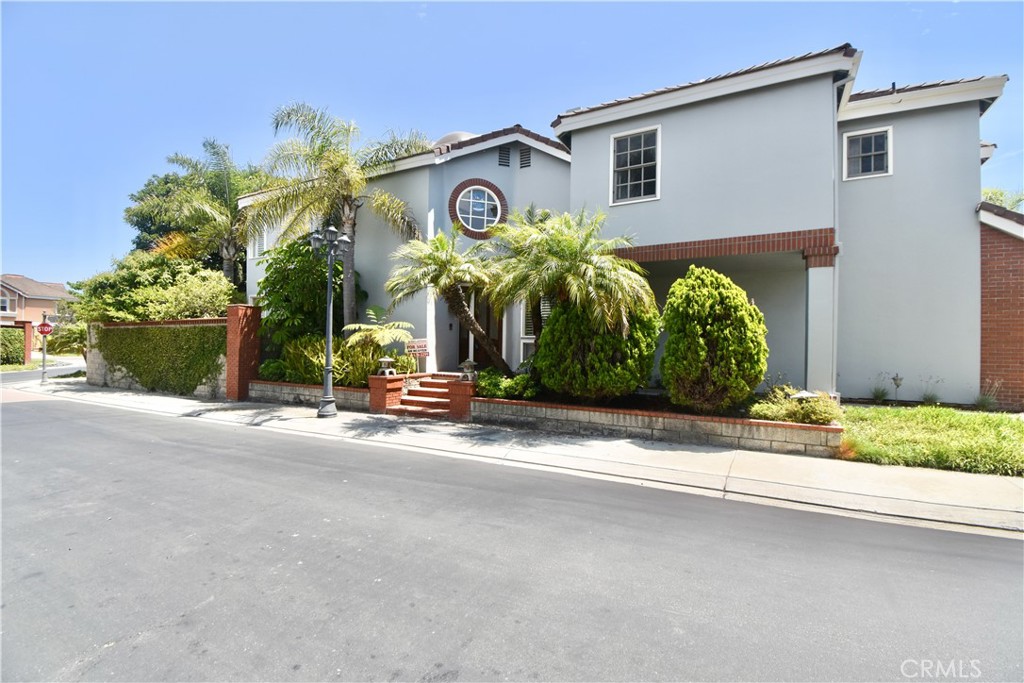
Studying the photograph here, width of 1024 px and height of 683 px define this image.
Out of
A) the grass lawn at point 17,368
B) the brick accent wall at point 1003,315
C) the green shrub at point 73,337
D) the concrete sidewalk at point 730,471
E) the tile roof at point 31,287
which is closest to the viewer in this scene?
the concrete sidewalk at point 730,471

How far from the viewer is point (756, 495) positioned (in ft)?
18.5

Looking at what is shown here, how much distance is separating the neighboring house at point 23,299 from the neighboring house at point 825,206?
53.1 m

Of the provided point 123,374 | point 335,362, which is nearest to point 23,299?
point 123,374

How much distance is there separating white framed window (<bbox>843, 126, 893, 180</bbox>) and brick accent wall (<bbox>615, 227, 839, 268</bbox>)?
12.5ft

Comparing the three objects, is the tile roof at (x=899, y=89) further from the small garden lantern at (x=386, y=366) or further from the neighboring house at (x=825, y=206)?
the small garden lantern at (x=386, y=366)

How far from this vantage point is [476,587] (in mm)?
3391

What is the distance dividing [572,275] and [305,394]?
8.19 m

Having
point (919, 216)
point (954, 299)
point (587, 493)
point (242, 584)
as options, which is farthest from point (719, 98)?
point (242, 584)

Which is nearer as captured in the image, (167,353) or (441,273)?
(441,273)

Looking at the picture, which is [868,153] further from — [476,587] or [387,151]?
[476,587]

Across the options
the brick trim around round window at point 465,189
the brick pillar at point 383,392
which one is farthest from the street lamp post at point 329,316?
the brick trim around round window at point 465,189

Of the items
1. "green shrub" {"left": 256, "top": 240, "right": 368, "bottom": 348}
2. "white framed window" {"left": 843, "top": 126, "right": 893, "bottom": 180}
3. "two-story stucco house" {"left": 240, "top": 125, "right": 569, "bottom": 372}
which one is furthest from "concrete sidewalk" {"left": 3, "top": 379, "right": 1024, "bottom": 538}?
"white framed window" {"left": 843, "top": 126, "right": 893, "bottom": 180}

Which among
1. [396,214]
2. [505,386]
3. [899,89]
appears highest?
[899,89]

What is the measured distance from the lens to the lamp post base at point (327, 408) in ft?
35.7
